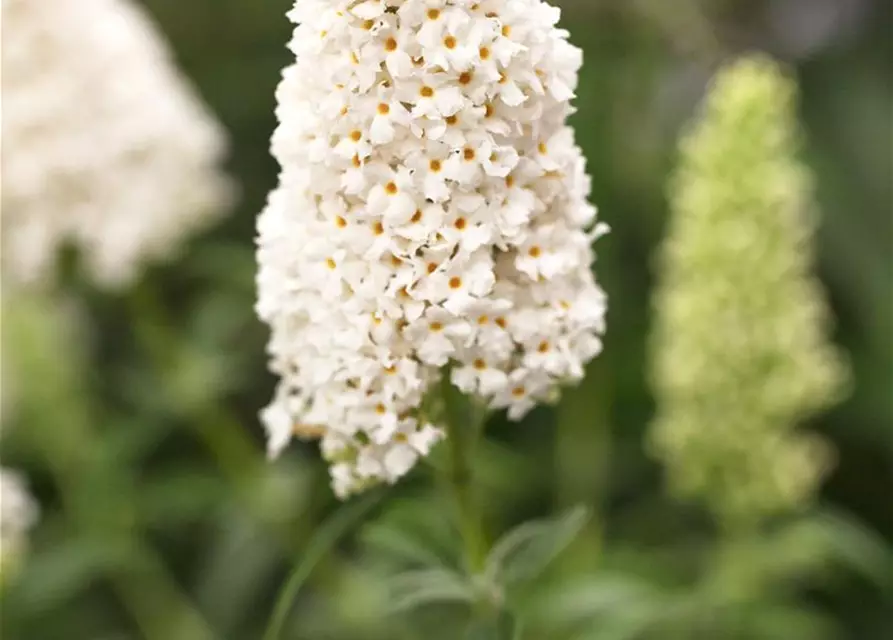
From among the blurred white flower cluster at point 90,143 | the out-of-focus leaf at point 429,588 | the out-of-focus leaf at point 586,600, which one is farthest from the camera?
the blurred white flower cluster at point 90,143

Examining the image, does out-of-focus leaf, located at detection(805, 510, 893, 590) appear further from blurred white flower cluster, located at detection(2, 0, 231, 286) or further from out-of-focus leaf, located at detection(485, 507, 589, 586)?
blurred white flower cluster, located at detection(2, 0, 231, 286)

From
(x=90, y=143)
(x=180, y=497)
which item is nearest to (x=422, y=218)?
(x=90, y=143)

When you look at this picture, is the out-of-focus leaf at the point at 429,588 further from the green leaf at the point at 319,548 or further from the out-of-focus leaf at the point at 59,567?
the out-of-focus leaf at the point at 59,567

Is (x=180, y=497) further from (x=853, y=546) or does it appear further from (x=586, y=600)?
(x=853, y=546)

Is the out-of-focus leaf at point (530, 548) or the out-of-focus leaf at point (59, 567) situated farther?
the out-of-focus leaf at point (59, 567)

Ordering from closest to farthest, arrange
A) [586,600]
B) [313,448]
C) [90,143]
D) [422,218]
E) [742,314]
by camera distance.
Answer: [422,218], [586,600], [742,314], [90,143], [313,448]

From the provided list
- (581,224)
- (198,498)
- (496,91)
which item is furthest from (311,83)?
(198,498)

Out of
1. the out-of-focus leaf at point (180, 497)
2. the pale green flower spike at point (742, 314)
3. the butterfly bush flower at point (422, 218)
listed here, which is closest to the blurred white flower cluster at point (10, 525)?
the out-of-focus leaf at point (180, 497)
